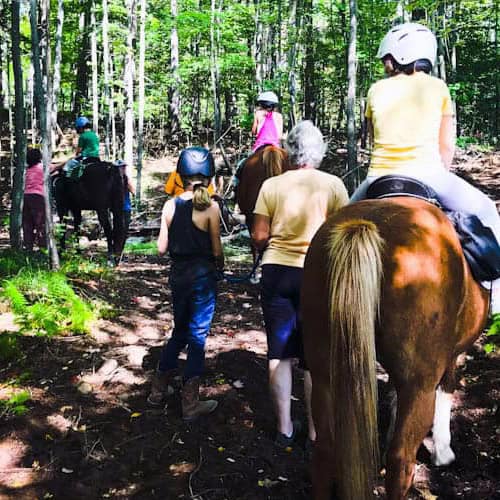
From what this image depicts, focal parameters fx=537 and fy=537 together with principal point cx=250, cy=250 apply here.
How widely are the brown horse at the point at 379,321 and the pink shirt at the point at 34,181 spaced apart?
9049 millimetres

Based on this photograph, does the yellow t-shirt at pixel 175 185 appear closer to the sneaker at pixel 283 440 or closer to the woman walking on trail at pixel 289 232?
the woman walking on trail at pixel 289 232

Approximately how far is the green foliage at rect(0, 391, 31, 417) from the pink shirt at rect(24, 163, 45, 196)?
6984 mm

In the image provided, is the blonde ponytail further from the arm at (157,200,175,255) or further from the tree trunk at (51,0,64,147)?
the tree trunk at (51,0,64,147)

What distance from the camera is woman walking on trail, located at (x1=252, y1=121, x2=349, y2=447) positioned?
150 inches

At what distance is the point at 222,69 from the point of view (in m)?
26.5

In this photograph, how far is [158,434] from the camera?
13.6 ft

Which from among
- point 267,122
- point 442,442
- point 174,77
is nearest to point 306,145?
point 442,442

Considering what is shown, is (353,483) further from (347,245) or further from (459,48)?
(459,48)

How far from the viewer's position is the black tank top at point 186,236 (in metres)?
4.25

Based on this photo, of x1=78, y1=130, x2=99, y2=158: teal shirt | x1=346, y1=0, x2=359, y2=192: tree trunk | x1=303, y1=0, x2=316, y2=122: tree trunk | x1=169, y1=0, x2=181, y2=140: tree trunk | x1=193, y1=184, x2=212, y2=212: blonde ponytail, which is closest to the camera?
x1=193, y1=184, x2=212, y2=212: blonde ponytail

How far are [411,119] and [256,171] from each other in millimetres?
4770

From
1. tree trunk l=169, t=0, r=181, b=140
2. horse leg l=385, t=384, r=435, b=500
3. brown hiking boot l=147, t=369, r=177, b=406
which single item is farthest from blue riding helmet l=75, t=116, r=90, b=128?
tree trunk l=169, t=0, r=181, b=140

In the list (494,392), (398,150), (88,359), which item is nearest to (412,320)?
(398,150)

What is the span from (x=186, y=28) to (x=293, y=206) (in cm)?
2384
